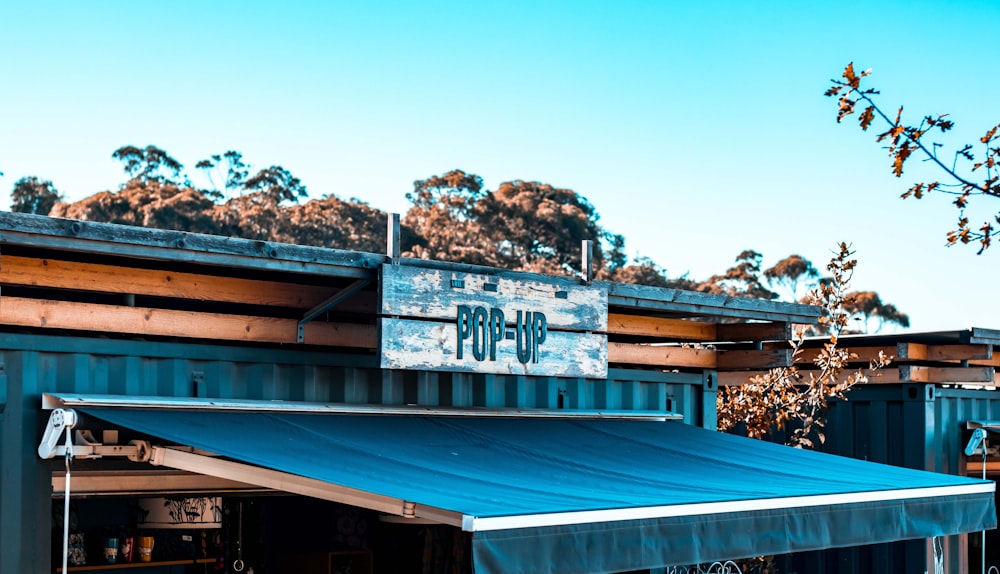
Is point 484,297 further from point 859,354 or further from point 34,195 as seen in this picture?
point 34,195

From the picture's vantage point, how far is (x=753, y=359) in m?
9.78

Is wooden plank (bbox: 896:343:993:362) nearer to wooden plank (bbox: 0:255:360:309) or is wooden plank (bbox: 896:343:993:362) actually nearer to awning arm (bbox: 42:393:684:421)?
awning arm (bbox: 42:393:684:421)

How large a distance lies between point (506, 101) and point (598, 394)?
99.6 feet

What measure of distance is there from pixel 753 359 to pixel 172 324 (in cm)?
464

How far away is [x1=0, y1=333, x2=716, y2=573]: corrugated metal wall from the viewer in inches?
239

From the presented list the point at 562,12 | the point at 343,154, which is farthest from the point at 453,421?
the point at 343,154

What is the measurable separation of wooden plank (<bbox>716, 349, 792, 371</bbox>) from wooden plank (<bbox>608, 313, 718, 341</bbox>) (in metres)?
0.20

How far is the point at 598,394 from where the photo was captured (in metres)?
8.80

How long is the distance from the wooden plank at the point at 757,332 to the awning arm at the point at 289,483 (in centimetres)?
476

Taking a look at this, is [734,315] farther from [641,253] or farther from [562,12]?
[641,253]

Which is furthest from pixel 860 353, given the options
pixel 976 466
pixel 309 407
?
pixel 309 407

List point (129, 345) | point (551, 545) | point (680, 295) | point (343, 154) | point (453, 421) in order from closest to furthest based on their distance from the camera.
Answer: point (551, 545) → point (129, 345) → point (453, 421) → point (680, 295) → point (343, 154)

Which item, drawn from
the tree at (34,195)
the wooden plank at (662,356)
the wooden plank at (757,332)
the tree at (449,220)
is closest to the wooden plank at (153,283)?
the wooden plank at (662,356)

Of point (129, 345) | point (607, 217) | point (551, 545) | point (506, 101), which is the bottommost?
point (551, 545)
